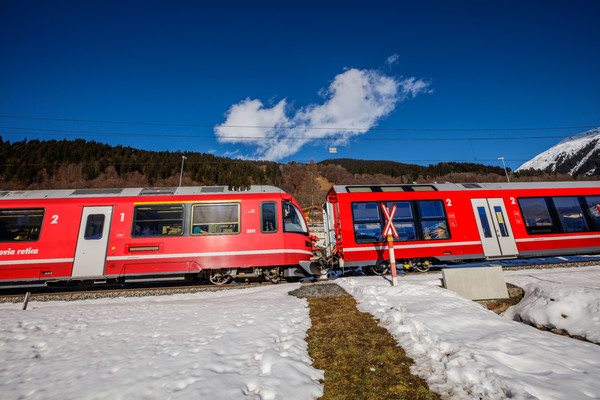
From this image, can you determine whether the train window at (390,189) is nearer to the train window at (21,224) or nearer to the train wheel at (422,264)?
the train wheel at (422,264)

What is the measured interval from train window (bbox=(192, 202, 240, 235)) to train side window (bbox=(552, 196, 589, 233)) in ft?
43.4

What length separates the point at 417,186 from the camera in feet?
32.8

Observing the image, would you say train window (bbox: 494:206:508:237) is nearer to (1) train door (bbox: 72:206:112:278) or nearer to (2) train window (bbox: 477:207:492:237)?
(2) train window (bbox: 477:207:492:237)


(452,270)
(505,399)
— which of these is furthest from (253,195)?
(505,399)

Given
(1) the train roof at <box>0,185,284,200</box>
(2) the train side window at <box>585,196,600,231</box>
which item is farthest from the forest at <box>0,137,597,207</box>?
(1) the train roof at <box>0,185,284,200</box>

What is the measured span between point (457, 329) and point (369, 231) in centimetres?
596

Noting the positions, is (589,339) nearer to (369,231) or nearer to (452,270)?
(452,270)

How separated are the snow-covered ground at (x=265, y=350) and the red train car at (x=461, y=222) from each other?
4.20 m

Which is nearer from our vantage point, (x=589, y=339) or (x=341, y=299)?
(x=589, y=339)

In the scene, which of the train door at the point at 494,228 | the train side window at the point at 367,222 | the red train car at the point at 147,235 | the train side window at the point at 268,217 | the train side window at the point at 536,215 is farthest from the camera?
the train side window at the point at 536,215

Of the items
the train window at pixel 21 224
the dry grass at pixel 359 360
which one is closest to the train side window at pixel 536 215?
the dry grass at pixel 359 360

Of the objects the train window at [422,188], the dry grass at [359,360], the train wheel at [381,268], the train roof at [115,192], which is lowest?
the dry grass at [359,360]

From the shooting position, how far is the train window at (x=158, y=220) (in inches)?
314

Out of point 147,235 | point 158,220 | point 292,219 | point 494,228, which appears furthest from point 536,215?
point 147,235
